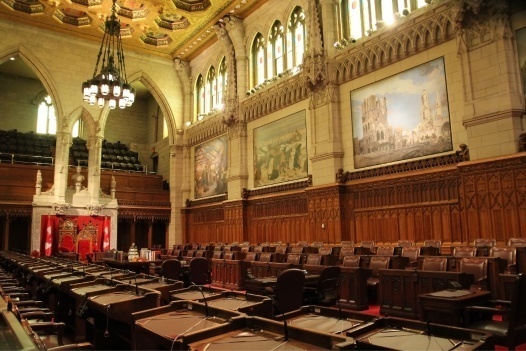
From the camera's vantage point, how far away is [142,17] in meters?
18.5

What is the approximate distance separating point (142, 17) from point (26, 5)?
188 inches

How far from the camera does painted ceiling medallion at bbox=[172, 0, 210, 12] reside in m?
17.5

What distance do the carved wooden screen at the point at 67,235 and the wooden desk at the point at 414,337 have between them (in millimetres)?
18114

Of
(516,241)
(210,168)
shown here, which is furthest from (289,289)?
(210,168)

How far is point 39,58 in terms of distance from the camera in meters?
19.2

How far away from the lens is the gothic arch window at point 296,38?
51.3ft

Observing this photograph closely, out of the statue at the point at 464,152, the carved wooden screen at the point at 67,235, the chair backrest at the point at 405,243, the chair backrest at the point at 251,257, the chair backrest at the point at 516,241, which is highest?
the statue at the point at 464,152

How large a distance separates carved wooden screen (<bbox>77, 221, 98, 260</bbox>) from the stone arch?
5076mm

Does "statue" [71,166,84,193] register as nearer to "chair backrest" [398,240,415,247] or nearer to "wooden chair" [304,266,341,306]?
"chair backrest" [398,240,415,247]

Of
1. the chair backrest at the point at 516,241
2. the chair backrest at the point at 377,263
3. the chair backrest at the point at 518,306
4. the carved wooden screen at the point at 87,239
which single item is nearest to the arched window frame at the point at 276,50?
the chair backrest at the point at 377,263

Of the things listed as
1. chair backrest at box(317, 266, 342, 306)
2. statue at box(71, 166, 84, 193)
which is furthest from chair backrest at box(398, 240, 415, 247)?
statue at box(71, 166, 84, 193)

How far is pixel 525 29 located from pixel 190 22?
13.9 metres

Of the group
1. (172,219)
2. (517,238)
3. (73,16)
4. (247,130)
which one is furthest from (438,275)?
(73,16)

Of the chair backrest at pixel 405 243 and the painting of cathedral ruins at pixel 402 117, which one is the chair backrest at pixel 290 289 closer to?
the chair backrest at pixel 405 243
